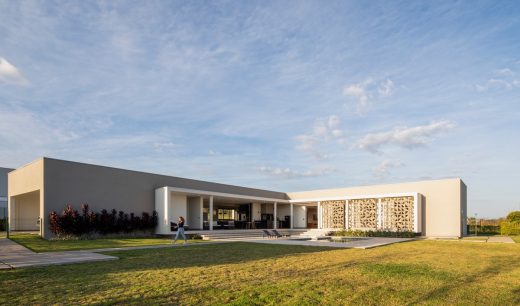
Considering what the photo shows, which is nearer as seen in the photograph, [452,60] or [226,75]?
[452,60]

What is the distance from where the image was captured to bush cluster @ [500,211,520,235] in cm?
2619

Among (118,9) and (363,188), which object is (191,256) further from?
(363,188)

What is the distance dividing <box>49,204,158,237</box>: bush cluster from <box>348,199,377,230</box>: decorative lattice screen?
1398 centimetres

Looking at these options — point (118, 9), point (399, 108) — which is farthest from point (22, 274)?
point (399, 108)

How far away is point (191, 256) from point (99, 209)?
10.5 m

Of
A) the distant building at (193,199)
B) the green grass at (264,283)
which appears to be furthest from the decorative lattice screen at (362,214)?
the green grass at (264,283)

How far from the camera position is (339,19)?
12.9 metres

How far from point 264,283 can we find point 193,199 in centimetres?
1917

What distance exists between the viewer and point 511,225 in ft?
86.9

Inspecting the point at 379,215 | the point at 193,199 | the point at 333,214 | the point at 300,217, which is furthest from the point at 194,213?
the point at 379,215

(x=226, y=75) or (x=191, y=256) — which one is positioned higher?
(x=226, y=75)

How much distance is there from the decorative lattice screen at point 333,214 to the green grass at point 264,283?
17.2 metres

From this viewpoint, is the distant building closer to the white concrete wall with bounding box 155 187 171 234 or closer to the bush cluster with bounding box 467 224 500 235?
the white concrete wall with bounding box 155 187 171 234

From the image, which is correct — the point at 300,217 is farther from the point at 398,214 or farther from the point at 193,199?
the point at 193,199
